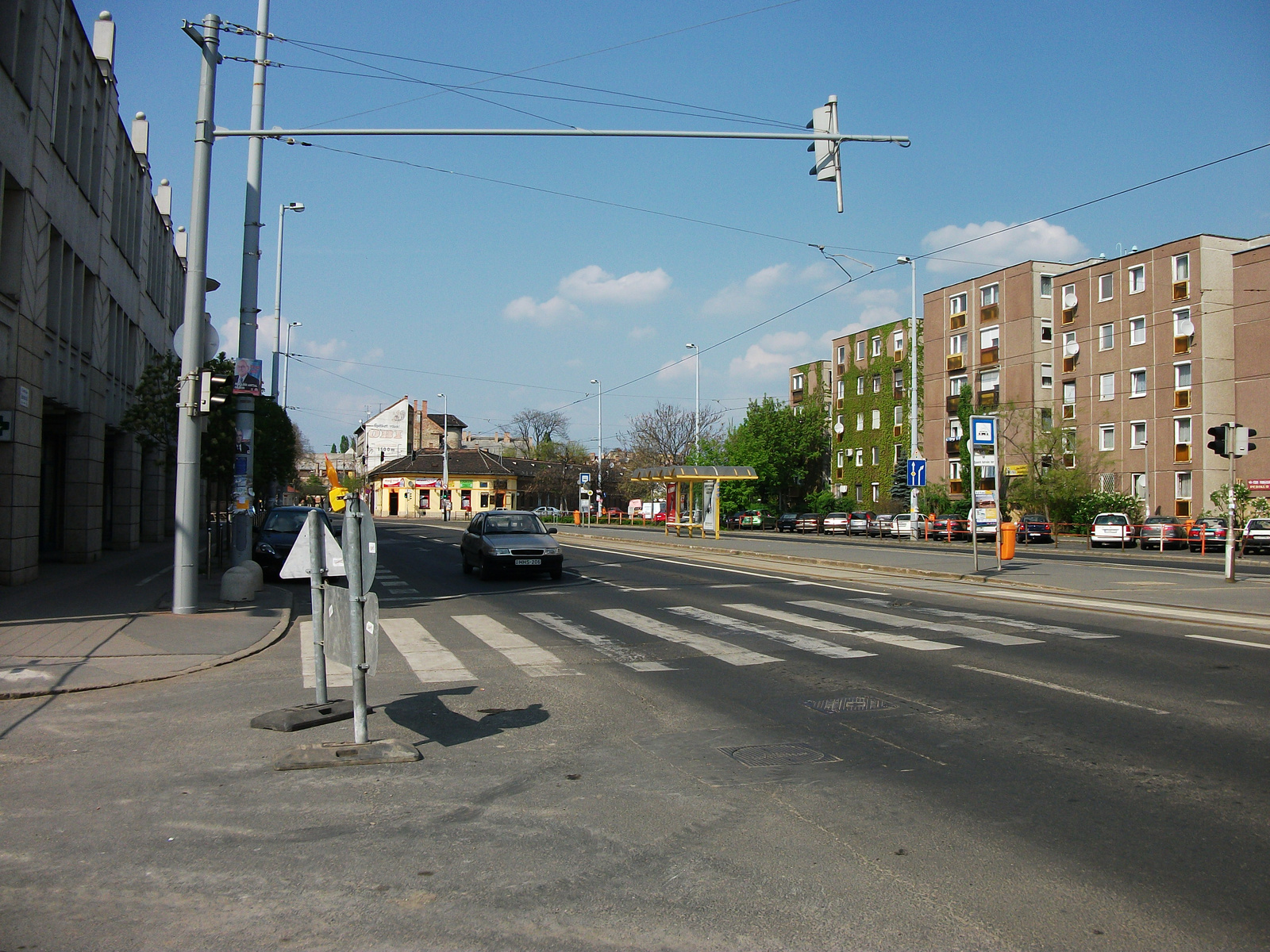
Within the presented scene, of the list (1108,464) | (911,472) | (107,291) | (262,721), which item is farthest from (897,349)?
(262,721)

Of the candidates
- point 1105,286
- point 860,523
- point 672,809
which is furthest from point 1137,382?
point 672,809

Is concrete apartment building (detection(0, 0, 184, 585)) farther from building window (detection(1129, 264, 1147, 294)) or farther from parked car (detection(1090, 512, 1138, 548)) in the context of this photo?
building window (detection(1129, 264, 1147, 294))

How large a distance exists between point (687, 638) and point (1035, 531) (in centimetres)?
3738

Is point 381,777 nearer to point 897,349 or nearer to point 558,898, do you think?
point 558,898

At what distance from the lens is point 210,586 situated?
54.7 feet

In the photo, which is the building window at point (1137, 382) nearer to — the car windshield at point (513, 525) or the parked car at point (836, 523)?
the parked car at point (836, 523)

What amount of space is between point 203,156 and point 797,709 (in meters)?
10.6

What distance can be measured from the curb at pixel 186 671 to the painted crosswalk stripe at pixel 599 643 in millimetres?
3275

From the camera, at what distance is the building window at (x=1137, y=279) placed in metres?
47.2

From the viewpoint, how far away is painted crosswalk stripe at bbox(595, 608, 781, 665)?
31.8ft

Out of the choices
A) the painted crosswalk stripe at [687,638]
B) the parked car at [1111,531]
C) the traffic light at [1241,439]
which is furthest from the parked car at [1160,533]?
the painted crosswalk stripe at [687,638]

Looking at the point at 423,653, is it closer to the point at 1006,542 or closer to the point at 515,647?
the point at 515,647

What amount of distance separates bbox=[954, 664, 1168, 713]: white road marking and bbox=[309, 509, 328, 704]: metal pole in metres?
5.71

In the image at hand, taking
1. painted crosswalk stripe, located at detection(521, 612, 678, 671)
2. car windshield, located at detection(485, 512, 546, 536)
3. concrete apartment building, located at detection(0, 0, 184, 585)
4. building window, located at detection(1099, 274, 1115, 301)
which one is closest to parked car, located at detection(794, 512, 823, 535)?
building window, located at detection(1099, 274, 1115, 301)
